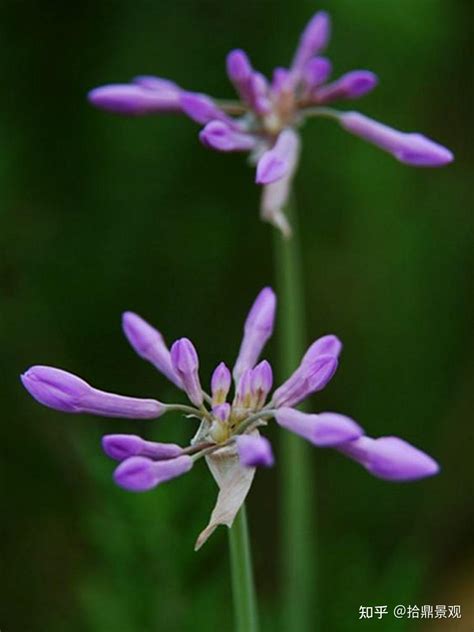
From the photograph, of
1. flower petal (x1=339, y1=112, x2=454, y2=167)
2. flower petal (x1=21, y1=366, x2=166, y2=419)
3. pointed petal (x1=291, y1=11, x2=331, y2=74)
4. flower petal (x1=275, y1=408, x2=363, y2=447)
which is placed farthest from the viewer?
pointed petal (x1=291, y1=11, x2=331, y2=74)

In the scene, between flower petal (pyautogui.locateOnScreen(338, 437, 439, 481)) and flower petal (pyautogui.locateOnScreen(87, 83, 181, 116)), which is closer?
flower petal (pyautogui.locateOnScreen(338, 437, 439, 481))

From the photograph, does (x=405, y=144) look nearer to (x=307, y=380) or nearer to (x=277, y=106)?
(x=277, y=106)

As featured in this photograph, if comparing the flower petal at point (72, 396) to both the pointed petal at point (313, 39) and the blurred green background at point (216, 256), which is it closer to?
the pointed petal at point (313, 39)

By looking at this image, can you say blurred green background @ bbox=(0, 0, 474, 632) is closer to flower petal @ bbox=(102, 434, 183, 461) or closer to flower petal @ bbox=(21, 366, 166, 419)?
flower petal @ bbox=(21, 366, 166, 419)

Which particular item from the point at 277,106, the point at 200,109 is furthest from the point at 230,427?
the point at 277,106

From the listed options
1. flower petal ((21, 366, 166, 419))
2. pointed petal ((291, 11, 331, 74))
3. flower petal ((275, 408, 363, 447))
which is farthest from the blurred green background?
flower petal ((275, 408, 363, 447))

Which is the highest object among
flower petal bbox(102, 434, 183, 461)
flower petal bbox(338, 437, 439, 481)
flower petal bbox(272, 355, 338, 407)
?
flower petal bbox(272, 355, 338, 407)

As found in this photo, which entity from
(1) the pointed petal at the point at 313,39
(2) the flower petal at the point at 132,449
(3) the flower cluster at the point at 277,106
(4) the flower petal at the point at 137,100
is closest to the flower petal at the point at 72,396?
(2) the flower petal at the point at 132,449
